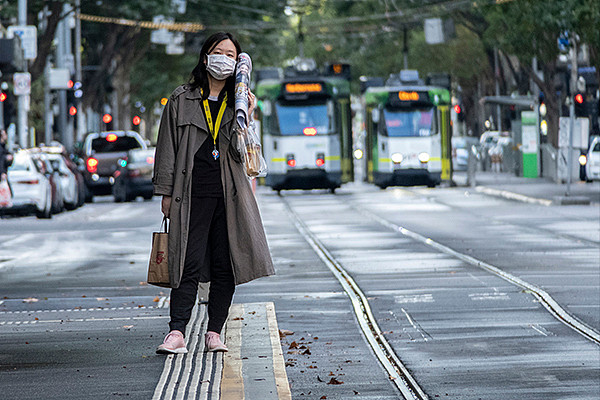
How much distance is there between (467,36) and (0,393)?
56.5m

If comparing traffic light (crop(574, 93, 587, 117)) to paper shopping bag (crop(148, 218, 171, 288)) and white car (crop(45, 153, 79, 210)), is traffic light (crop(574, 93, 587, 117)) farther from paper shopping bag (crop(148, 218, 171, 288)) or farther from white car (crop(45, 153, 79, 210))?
paper shopping bag (crop(148, 218, 171, 288))

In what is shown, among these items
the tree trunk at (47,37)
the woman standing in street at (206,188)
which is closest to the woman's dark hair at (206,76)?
the woman standing in street at (206,188)

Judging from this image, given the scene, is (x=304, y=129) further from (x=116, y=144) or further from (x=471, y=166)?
(x=471, y=166)

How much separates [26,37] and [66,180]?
6541mm

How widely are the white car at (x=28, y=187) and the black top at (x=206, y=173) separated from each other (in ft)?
72.0

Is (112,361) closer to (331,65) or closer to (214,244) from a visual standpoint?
(214,244)

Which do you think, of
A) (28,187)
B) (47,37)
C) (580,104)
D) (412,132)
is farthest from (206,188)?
Result: (412,132)

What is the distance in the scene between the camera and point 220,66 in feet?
26.7

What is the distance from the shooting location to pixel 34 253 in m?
19.7

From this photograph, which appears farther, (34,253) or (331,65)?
(331,65)

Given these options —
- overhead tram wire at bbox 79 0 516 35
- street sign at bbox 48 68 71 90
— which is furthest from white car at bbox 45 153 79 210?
overhead tram wire at bbox 79 0 516 35

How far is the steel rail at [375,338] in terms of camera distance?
814 centimetres

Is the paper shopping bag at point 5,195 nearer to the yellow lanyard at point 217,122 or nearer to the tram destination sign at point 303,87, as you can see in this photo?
the tram destination sign at point 303,87

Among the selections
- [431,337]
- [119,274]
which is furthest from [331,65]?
[431,337]
